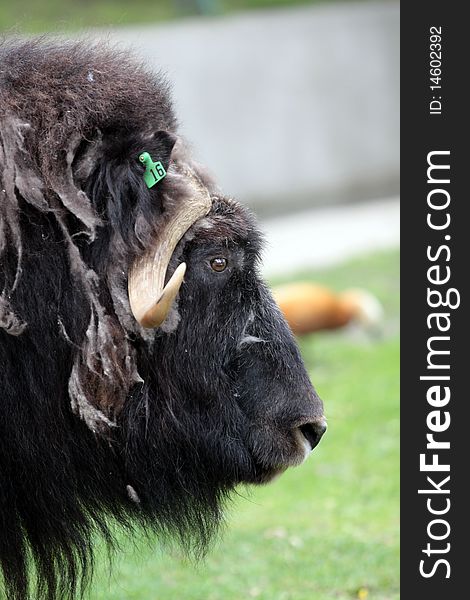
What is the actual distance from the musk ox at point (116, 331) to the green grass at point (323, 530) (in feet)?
1.09

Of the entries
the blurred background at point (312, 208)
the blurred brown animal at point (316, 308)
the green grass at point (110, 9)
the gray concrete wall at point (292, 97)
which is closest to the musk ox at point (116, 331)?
the blurred background at point (312, 208)

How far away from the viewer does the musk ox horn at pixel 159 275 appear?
8.06 ft

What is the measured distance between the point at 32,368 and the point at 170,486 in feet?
1.51

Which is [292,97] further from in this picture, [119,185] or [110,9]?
[119,185]

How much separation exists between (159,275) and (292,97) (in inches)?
363

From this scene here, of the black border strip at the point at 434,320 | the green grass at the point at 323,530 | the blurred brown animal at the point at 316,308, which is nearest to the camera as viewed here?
the black border strip at the point at 434,320

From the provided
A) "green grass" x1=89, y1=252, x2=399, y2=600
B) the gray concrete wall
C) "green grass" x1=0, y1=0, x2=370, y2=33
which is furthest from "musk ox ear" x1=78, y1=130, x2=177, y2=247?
"green grass" x1=0, y1=0, x2=370, y2=33

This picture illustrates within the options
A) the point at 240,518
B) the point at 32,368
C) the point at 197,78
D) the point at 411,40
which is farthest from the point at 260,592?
the point at 197,78

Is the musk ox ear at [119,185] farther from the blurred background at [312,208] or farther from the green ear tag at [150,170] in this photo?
the blurred background at [312,208]

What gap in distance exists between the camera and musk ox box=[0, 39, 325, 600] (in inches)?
97.7

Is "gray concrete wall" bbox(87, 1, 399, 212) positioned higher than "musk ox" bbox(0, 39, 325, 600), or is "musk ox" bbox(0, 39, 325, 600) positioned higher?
"gray concrete wall" bbox(87, 1, 399, 212)

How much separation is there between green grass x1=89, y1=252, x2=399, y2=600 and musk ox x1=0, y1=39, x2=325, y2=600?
0.33m

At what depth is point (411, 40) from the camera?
488cm

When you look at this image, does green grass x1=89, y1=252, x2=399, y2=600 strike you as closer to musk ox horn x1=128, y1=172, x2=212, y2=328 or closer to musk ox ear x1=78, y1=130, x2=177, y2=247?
musk ox horn x1=128, y1=172, x2=212, y2=328
